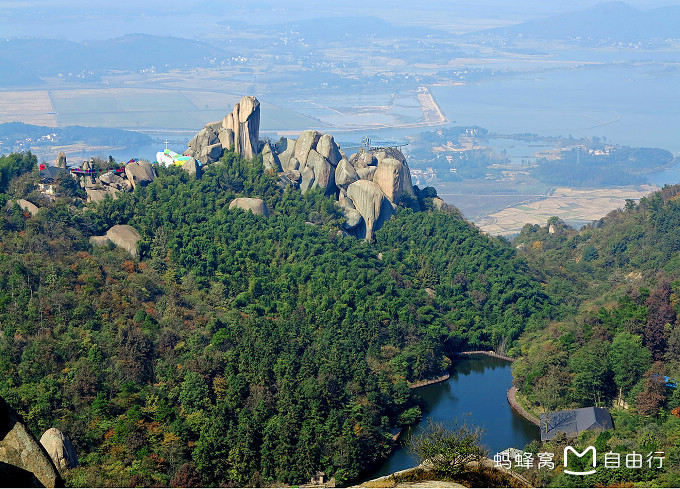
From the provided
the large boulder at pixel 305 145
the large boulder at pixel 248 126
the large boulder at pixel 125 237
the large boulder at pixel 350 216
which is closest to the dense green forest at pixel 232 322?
the large boulder at pixel 125 237

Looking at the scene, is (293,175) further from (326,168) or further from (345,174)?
(345,174)

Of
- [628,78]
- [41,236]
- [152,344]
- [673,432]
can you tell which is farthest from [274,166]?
[628,78]

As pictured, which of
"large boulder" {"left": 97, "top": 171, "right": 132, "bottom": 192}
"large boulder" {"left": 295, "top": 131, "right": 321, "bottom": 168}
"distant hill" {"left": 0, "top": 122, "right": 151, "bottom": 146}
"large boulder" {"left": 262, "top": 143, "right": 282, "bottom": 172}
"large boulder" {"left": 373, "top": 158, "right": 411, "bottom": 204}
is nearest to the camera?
"large boulder" {"left": 97, "top": 171, "right": 132, "bottom": 192}

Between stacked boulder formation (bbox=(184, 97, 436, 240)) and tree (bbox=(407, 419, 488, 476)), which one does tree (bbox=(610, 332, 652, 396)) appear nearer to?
tree (bbox=(407, 419, 488, 476))

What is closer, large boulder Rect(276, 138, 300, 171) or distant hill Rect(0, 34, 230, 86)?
large boulder Rect(276, 138, 300, 171)

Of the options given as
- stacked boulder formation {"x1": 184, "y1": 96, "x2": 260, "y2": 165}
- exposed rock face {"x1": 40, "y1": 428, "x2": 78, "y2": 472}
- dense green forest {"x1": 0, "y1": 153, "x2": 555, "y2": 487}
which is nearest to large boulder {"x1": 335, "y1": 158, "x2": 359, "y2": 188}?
dense green forest {"x1": 0, "y1": 153, "x2": 555, "y2": 487}
